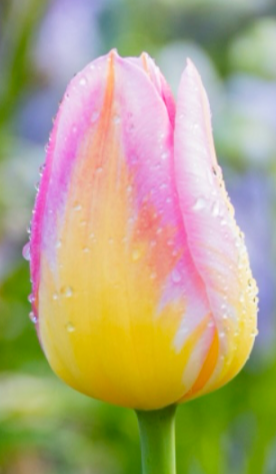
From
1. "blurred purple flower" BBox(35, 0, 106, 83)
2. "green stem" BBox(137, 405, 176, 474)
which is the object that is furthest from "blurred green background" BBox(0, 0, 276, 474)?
"green stem" BBox(137, 405, 176, 474)

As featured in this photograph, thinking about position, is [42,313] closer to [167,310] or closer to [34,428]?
[167,310]

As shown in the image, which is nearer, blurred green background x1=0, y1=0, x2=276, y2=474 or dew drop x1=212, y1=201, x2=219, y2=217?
dew drop x1=212, y1=201, x2=219, y2=217

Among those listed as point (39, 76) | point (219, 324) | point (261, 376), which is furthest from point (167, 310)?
point (39, 76)

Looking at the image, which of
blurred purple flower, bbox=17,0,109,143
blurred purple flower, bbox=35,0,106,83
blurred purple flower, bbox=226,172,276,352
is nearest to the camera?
blurred purple flower, bbox=226,172,276,352

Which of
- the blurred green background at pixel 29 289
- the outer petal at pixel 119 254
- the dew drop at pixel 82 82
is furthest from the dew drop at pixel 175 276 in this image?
the blurred green background at pixel 29 289

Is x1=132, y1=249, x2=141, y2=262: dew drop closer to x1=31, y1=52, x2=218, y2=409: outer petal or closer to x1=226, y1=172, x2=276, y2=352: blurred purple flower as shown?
x1=31, y1=52, x2=218, y2=409: outer petal

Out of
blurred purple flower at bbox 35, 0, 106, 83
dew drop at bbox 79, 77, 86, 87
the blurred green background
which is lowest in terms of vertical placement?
the blurred green background

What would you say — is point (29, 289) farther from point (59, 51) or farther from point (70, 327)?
point (70, 327)
